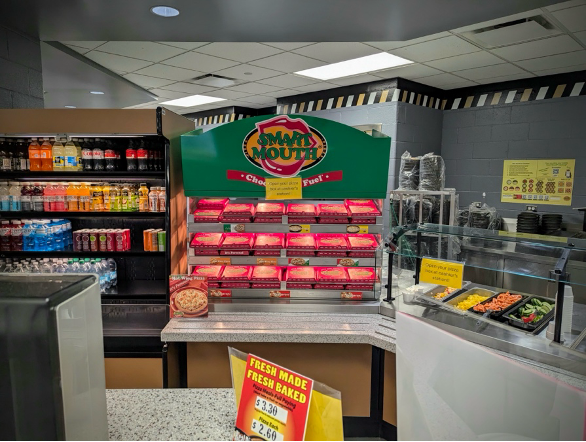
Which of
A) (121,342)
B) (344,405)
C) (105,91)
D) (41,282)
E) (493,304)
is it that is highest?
(105,91)

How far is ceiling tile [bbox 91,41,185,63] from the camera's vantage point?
4766 millimetres

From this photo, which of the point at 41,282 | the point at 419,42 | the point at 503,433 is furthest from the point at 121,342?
the point at 419,42

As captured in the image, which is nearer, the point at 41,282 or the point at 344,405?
the point at 41,282

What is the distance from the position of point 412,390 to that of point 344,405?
6.17 ft

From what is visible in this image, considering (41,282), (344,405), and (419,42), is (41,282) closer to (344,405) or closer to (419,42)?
(344,405)

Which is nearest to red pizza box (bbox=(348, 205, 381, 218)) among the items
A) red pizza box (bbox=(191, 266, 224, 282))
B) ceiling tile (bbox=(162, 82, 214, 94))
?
red pizza box (bbox=(191, 266, 224, 282))

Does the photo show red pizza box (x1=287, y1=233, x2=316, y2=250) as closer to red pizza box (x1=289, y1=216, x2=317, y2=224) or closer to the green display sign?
red pizza box (x1=289, y1=216, x2=317, y2=224)

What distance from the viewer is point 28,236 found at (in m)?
3.17

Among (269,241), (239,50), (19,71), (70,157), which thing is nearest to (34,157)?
(70,157)

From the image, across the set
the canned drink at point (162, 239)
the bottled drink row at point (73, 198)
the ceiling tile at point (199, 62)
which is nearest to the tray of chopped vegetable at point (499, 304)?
the canned drink at point (162, 239)

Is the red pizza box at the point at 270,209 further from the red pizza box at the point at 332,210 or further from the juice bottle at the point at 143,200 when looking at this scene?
the juice bottle at the point at 143,200

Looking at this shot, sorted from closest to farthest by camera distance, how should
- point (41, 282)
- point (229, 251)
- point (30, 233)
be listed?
point (41, 282) → point (229, 251) → point (30, 233)

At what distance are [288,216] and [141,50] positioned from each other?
3.61 m

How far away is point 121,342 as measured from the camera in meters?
2.67
